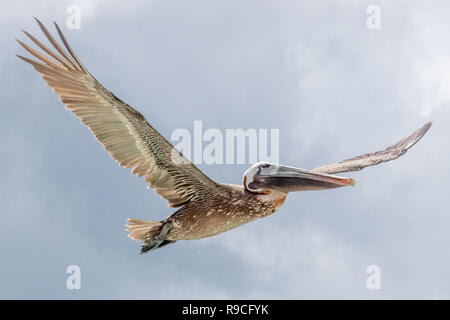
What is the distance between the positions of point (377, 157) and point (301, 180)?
3040mm

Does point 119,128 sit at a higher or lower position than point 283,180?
higher

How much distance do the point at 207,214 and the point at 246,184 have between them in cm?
78

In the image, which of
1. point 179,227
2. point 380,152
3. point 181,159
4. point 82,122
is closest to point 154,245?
point 179,227

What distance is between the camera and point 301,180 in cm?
1103

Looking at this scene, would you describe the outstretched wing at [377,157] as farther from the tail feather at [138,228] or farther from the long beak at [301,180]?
the tail feather at [138,228]

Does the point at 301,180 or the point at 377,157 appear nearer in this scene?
the point at 301,180

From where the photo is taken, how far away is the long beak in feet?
36.0

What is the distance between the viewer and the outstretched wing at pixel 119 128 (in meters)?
10.3

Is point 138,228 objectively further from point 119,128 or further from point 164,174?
point 119,128

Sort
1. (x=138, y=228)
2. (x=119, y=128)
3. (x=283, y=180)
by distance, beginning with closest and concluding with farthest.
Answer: (x=119, y=128)
(x=283, y=180)
(x=138, y=228)

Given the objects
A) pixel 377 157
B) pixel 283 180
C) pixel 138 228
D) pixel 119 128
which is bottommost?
pixel 138 228

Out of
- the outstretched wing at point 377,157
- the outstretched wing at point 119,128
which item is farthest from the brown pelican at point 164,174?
the outstretched wing at point 377,157

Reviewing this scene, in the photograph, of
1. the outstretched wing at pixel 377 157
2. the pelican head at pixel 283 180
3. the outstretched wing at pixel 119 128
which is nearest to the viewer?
the outstretched wing at pixel 119 128

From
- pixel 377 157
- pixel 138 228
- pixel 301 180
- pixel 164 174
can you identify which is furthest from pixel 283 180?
pixel 377 157
